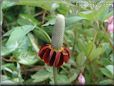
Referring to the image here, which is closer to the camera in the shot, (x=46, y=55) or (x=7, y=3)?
(x=46, y=55)

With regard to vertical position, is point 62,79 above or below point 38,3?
below

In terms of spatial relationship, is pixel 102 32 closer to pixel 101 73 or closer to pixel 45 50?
pixel 101 73

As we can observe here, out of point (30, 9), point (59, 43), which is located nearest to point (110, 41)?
point (59, 43)

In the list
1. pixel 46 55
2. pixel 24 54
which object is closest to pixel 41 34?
pixel 24 54

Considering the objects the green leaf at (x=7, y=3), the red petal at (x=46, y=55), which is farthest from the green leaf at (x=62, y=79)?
the green leaf at (x=7, y=3)

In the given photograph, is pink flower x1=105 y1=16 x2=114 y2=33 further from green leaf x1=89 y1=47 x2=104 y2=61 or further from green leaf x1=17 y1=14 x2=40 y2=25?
green leaf x1=17 y1=14 x2=40 y2=25

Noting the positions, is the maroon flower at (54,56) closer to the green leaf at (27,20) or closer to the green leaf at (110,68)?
the green leaf at (110,68)

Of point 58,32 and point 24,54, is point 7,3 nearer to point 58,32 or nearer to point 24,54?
point 24,54
